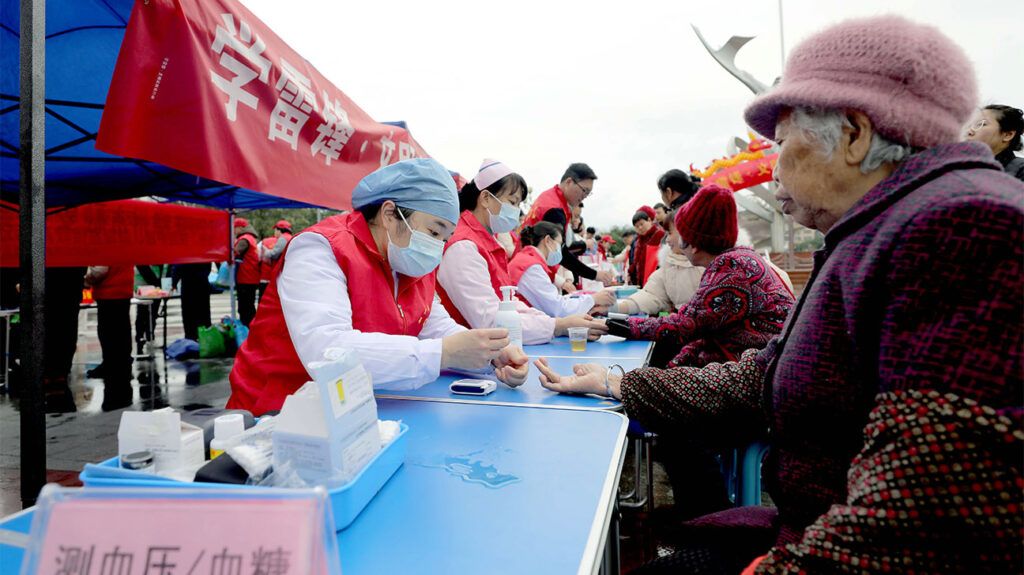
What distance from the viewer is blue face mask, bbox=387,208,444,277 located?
2.00m

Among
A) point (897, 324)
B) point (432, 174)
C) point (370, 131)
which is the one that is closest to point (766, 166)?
point (370, 131)

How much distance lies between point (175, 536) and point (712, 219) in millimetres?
2497

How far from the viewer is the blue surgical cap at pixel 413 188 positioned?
6.59 ft

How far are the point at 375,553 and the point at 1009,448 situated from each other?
0.90m

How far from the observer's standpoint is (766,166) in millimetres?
12711

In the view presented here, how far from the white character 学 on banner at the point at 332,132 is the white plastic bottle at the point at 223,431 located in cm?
211

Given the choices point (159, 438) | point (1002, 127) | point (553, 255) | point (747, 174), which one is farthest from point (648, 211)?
point (747, 174)

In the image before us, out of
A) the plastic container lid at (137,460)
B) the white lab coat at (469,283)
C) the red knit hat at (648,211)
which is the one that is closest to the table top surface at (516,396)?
the white lab coat at (469,283)

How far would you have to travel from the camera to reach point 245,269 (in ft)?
27.2

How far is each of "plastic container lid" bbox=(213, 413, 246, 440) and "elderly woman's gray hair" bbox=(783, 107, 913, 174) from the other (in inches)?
49.3

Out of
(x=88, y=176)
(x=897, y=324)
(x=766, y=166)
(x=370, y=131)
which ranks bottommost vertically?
(x=897, y=324)

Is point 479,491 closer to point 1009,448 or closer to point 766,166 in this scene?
point 1009,448

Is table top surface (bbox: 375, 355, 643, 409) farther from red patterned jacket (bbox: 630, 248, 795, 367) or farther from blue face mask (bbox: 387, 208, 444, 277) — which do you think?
red patterned jacket (bbox: 630, 248, 795, 367)

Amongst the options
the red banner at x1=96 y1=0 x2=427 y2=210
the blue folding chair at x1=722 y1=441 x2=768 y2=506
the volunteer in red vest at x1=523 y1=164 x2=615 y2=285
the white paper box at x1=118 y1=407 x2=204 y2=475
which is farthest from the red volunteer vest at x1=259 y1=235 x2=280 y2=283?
the white paper box at x1=118 y1=407 x2=204 y2=475
